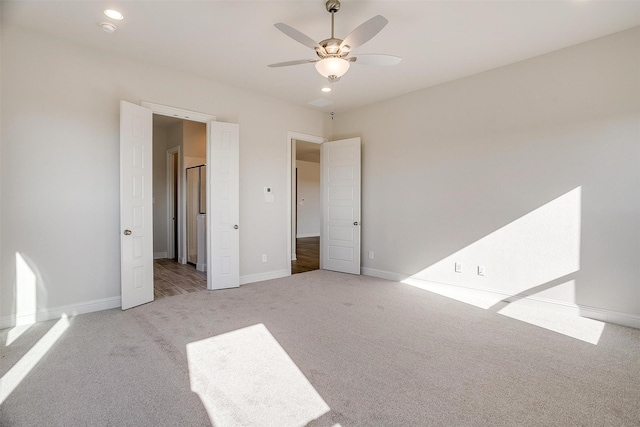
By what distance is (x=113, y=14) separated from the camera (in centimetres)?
279

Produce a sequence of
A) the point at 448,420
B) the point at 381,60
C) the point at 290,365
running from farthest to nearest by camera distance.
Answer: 1. the point at 381,60
2. the point at 290,365
3. the point at 448,420

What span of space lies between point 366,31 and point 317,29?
929mm

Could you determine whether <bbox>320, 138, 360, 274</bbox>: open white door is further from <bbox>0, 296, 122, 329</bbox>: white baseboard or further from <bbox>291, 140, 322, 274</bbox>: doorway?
<bbox>291, 140, 322, 274</bbox>: doorway

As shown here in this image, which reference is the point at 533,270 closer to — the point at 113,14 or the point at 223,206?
the point at 223,206

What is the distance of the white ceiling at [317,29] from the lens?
2676 mm

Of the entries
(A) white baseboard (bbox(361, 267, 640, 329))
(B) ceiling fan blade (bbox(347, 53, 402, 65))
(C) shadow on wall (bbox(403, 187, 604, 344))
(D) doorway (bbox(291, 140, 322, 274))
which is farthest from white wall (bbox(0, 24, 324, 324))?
(D) doorway (bbox(291, 140, 322, 274))

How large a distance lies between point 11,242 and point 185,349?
205 cm

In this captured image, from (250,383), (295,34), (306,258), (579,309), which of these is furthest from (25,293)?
(579,309)

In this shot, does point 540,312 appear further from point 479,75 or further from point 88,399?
point 88,399

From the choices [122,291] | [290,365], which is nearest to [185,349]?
[290,365]

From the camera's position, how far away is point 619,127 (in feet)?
10.2

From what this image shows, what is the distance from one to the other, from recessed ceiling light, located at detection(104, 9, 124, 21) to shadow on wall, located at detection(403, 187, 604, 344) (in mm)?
4568

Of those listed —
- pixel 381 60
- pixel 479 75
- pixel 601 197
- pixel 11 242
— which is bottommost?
pixel 11 242

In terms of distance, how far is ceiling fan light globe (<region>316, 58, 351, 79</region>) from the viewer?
259cm
